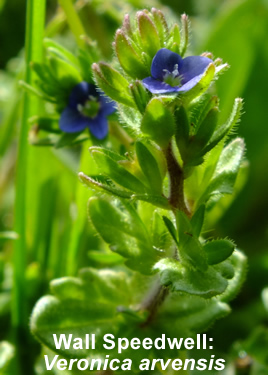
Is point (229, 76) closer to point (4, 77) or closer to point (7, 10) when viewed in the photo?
point (4, 77)

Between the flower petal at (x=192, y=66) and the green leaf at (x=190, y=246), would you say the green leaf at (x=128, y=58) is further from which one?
the green leaf at (x=190, y=246)

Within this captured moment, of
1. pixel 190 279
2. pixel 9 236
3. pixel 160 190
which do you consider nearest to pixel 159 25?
pixel 160 190

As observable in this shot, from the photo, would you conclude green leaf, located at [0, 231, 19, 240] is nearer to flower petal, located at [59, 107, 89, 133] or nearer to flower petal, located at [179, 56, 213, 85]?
flower petal, located at [59, 107, 89, 133]

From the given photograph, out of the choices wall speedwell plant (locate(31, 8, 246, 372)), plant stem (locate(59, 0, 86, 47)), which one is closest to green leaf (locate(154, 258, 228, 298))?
wall speedwell plant (locate(31, 8, 246, 372))

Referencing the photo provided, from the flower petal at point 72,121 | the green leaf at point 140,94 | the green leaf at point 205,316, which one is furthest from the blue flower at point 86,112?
the green leaf at point 205,316

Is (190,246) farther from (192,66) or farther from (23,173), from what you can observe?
(23,173)

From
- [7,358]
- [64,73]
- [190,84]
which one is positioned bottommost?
[7,358]
